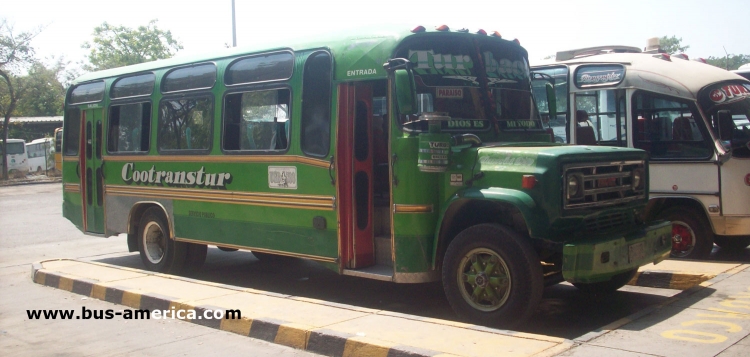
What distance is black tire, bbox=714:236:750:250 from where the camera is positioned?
9.59m

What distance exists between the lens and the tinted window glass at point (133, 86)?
33.1ft

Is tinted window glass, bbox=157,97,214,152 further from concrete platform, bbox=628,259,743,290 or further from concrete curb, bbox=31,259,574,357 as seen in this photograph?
concrete platform, bbox=628,259,743,290

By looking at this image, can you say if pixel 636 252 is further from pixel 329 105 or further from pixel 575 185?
pixel 329 105

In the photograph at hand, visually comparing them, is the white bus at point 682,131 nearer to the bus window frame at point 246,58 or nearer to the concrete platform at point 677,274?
the concrete platform at point 677,274

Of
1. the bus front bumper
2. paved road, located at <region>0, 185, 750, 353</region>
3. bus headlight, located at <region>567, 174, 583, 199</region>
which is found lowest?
paved road, located at <region>0, 185, 750, 353</region>

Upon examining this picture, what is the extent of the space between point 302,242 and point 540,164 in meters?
3.01

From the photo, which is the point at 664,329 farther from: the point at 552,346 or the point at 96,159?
the point at 96,159

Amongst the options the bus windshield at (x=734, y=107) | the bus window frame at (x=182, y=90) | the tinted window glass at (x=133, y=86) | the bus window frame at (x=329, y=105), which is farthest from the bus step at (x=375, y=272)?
the bus windshield at (x=734, y=107)

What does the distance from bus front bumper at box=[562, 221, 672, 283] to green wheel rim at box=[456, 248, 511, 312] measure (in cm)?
55

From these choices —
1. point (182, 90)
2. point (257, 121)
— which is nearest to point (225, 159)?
point (257, 121)

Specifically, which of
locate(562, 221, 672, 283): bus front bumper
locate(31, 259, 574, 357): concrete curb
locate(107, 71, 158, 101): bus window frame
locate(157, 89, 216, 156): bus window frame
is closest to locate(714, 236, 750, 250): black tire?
locate(562, 221, 672, 283): bus front bumper

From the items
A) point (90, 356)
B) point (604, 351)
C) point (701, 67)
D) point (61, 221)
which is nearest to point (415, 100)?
point (604, 351)

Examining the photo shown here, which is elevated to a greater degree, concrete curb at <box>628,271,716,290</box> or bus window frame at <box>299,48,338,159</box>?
bus window frame at <box>299,48,338,159</box>

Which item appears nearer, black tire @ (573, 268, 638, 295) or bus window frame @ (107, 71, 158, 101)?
black tire @ (573, 268, 638, 295)
